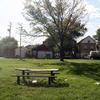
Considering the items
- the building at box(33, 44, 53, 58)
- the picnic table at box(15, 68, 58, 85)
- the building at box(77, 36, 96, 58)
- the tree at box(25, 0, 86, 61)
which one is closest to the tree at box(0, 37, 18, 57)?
the building at box(33, 44, 53, 58)

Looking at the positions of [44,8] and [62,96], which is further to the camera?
[44,8]

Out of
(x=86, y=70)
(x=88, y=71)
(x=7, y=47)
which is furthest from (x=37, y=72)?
(x=7, y=47)

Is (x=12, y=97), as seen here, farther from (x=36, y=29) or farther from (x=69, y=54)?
(x=69, y=54)

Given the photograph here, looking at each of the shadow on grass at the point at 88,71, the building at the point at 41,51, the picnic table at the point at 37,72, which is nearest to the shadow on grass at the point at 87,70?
the shadow on grass at the point at 88,71

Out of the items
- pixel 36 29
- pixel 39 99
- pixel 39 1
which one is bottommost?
pixel 39 99

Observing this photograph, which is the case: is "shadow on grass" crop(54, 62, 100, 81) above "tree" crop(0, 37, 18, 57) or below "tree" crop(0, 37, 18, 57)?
below

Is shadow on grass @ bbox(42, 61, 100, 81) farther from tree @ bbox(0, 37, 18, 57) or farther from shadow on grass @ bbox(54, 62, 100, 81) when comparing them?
tree @ bbox(0, 37, 18, 57)

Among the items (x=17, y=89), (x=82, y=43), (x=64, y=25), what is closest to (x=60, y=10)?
(x=64, y=25)

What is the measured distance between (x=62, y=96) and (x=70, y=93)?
0.95 m

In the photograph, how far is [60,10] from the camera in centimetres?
5819

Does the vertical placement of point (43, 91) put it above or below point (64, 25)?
below

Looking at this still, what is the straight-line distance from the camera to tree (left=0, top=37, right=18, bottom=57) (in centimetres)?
12519

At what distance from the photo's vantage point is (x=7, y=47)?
125 meters

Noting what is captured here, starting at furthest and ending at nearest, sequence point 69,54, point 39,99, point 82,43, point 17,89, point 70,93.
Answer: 1. point 82,43
2. point 69,54
3. point 17,89
4. point 70,93
5. point 39,99
